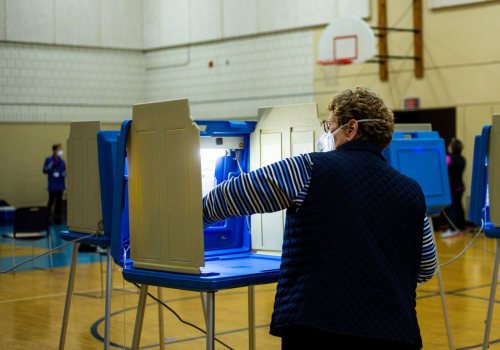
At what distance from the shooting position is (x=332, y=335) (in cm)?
209

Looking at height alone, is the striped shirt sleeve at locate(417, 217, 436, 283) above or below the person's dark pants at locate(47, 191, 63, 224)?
above

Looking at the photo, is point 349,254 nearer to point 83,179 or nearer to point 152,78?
point 83,179

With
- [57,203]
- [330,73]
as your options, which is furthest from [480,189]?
[57,203]

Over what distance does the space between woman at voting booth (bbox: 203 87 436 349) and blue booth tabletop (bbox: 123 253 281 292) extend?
0.31 metres

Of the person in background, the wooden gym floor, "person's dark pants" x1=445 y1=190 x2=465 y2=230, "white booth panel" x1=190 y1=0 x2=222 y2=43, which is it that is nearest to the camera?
the wooden gym floor

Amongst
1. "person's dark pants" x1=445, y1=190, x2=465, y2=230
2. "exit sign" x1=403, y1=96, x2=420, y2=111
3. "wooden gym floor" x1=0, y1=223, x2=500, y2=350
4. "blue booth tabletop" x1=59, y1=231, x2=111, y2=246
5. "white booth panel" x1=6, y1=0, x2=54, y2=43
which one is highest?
"white booth panel" x1=6, y1=0, x2=54, y2=43

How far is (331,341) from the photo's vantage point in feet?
6.88

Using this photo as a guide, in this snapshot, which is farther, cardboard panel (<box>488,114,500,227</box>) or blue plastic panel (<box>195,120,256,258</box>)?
cardboard panel (<box>488,114,500,227</box>)

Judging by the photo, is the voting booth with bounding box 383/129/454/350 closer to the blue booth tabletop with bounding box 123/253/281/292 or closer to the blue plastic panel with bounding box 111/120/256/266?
the blue plastic panel with bounding box 111/120/256/266

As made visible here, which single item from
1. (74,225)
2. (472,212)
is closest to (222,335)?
(74,225)

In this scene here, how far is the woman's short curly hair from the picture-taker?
7.29 ft

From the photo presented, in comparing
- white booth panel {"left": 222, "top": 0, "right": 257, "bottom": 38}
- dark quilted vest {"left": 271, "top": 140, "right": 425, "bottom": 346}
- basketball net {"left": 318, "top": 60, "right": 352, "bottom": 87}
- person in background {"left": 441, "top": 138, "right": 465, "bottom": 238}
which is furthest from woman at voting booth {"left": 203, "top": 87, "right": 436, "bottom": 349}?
white booth panel {"left": 222, "top": 0, "right": 257, "bottom": 38}

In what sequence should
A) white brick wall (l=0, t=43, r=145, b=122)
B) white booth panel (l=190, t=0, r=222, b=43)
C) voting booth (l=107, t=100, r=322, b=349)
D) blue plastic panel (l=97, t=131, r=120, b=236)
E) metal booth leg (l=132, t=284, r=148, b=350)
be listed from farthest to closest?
white booth panel (l=190, t=0, r=222, b=43)
white brick wall (l=0, t=43, r=145, b=122)
blue plastic panel (l=97, t=131, r=120, b=236)
metal booth leg (l=132, t=284, r=148, b=350)
voting booth (l=107, t=100, r=322, b=349)

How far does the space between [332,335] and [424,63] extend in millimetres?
11329
